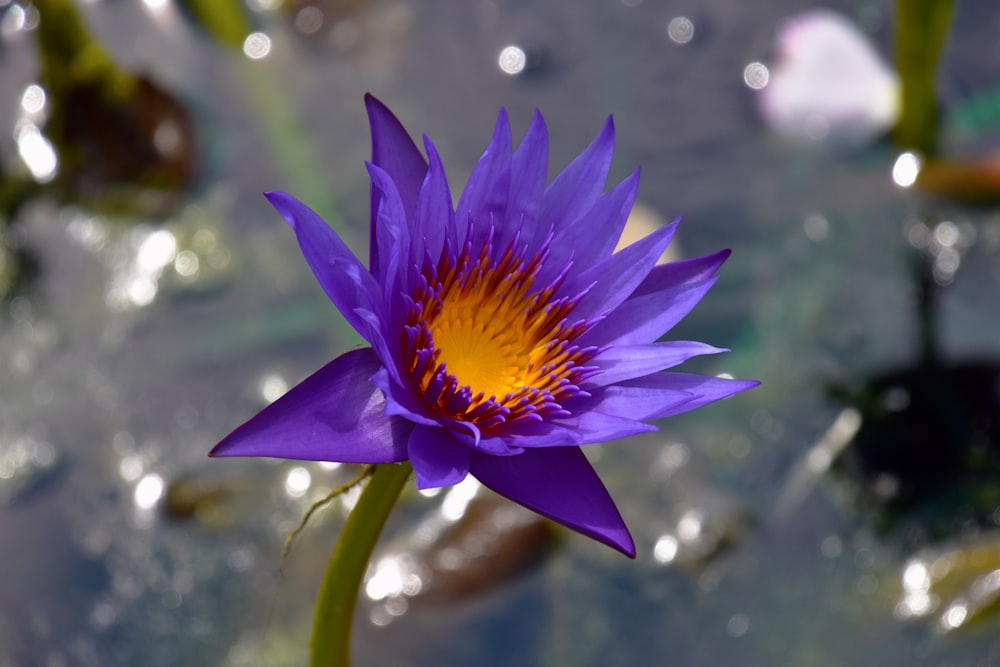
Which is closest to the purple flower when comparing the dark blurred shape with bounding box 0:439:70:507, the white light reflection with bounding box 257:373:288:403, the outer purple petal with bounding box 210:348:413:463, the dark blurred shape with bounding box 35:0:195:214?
the outer purple petal with bounding box 210:348:413:463

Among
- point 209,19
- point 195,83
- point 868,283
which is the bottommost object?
point 868,283

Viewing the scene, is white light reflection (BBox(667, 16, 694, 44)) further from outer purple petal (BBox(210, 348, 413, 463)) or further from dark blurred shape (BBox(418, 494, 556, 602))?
outer purple petal (BBox(210, 348, 413, 463))

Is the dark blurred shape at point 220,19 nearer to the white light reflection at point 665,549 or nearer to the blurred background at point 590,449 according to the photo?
the blurred background at point 590,449

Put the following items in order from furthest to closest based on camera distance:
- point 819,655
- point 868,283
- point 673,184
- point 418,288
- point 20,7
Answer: point 20,7 → point 673,184 → point 868,283 → point 819,655 → point 418,288

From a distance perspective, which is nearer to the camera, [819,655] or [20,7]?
[819,655]

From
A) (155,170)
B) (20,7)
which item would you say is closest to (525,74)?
(155,170)

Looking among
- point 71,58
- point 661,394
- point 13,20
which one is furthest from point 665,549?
point 13,20

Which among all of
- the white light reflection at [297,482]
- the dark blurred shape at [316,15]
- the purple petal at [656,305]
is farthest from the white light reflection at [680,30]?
the purple petal at [656,305]

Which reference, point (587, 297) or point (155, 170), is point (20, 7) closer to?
point (155, 170)
